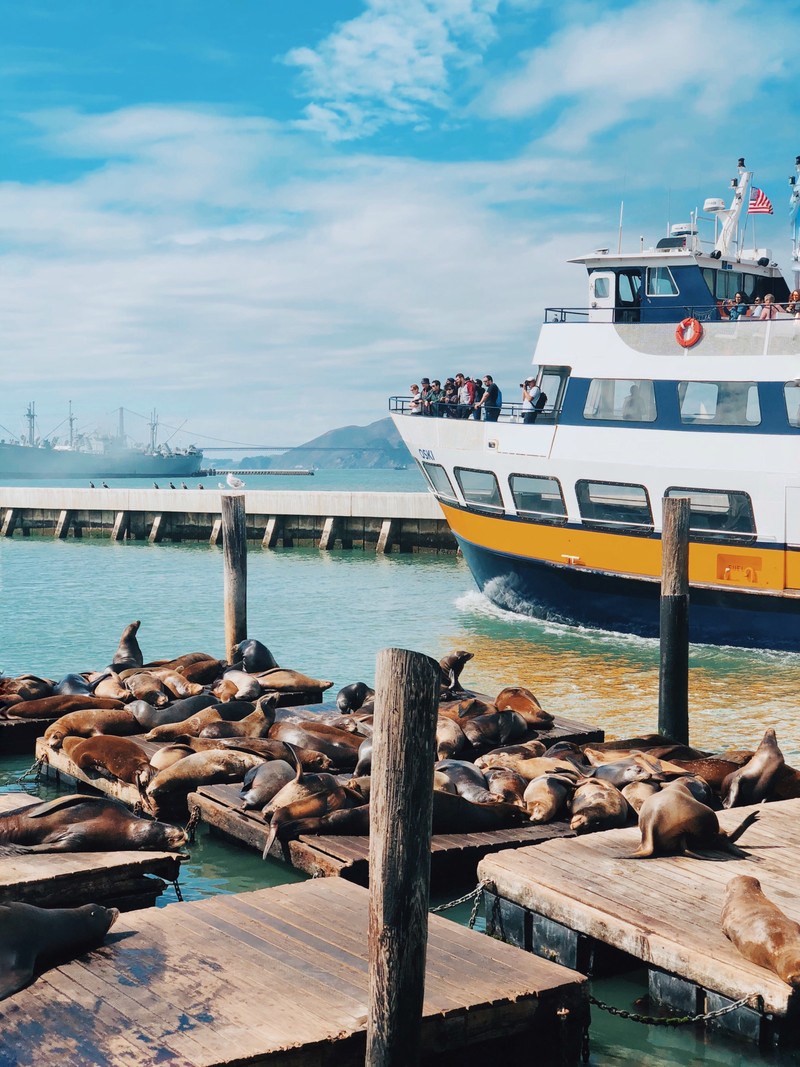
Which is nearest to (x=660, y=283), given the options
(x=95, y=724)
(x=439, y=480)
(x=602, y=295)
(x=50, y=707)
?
(x=602, y=295)

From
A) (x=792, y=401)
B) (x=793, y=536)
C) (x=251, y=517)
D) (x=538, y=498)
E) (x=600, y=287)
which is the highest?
(x=600, y=287)

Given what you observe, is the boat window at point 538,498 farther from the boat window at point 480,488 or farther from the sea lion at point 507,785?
the sea lion at point 507,785

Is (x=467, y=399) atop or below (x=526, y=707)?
atop

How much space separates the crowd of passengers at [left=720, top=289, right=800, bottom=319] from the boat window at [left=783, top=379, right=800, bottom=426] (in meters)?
1.09

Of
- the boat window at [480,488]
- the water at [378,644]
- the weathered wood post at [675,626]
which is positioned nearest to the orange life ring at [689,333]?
the boat window at [480,488]

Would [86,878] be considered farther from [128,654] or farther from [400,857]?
[128,654]

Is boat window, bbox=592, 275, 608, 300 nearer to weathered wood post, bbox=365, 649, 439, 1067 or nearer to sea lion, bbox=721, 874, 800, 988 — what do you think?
sea lion, bbox=721, 874, 800, 988

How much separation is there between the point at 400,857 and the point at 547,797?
3.44m

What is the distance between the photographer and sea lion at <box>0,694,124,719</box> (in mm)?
10508

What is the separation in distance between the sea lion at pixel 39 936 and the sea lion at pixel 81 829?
1.48 metres

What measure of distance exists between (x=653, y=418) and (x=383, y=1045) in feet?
44.2

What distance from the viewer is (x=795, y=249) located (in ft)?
61.4

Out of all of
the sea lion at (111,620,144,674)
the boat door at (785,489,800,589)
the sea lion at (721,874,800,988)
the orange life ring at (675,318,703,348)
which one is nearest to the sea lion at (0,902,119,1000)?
the sea lion at (721,874,800,988)

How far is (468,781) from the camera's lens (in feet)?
24.9
